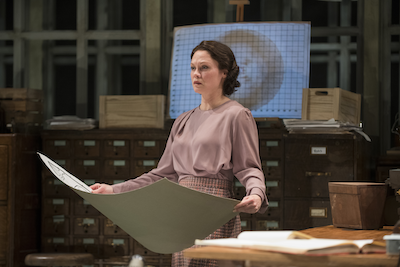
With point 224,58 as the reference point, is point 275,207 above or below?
below

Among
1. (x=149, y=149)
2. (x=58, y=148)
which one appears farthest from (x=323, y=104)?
(x=58, y=148)

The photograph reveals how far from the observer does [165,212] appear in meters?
1.57

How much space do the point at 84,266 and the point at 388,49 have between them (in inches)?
119

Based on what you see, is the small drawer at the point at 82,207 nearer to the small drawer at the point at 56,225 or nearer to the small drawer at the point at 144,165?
the small drawer at the point at 56,225

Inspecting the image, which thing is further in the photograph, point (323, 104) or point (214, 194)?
point (323, 104)

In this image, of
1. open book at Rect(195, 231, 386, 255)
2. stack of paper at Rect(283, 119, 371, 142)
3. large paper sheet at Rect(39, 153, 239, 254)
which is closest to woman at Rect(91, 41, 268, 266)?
large paper sheet at Rect(39, 153, 239, 254)

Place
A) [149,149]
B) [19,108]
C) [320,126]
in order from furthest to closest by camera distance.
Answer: [19,108] < [149,149] < [320,126]

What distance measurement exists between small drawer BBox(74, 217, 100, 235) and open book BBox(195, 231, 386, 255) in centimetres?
284

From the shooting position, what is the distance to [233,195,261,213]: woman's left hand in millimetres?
1599

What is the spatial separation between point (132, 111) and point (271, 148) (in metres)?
1.08

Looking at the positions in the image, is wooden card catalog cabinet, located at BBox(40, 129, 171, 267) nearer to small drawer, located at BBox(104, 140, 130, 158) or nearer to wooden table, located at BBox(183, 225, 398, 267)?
small drawer, located at BBox(104, 140, 130, 158)

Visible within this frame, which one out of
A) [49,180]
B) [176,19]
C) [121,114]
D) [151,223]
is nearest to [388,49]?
[176,19]

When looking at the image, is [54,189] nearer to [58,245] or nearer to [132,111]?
[58,245]

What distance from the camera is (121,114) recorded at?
3.97 m
